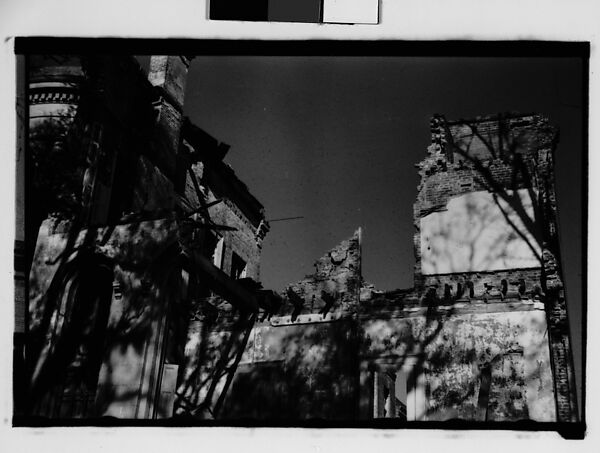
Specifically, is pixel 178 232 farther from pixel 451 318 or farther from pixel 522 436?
pixel 522 436

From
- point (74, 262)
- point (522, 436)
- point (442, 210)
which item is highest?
point (442, 210)

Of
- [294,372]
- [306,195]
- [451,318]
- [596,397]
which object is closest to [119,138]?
[306,195]

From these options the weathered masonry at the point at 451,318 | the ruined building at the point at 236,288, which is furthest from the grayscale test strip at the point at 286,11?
the weathered masonry at the point at 451,318

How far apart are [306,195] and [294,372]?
136 cm

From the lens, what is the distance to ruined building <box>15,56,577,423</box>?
724cm

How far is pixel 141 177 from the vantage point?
300 inches

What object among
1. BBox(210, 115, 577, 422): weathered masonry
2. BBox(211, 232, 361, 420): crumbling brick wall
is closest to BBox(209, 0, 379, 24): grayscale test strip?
BBox(210, 115, 577, 422): weathered masonry

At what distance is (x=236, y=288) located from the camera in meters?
7.57

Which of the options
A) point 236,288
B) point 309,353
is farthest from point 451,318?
point 236,288

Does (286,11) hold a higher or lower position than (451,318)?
higher

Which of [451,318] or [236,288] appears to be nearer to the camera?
[451,318]

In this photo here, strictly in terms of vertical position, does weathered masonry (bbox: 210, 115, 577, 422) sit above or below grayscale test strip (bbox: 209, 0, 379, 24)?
below

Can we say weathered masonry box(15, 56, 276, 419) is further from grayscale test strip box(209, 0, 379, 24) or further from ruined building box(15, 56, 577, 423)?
grayscale test strip box(209, 0, 379, 24)

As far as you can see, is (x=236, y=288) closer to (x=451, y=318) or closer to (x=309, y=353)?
(x=309, y=353)
